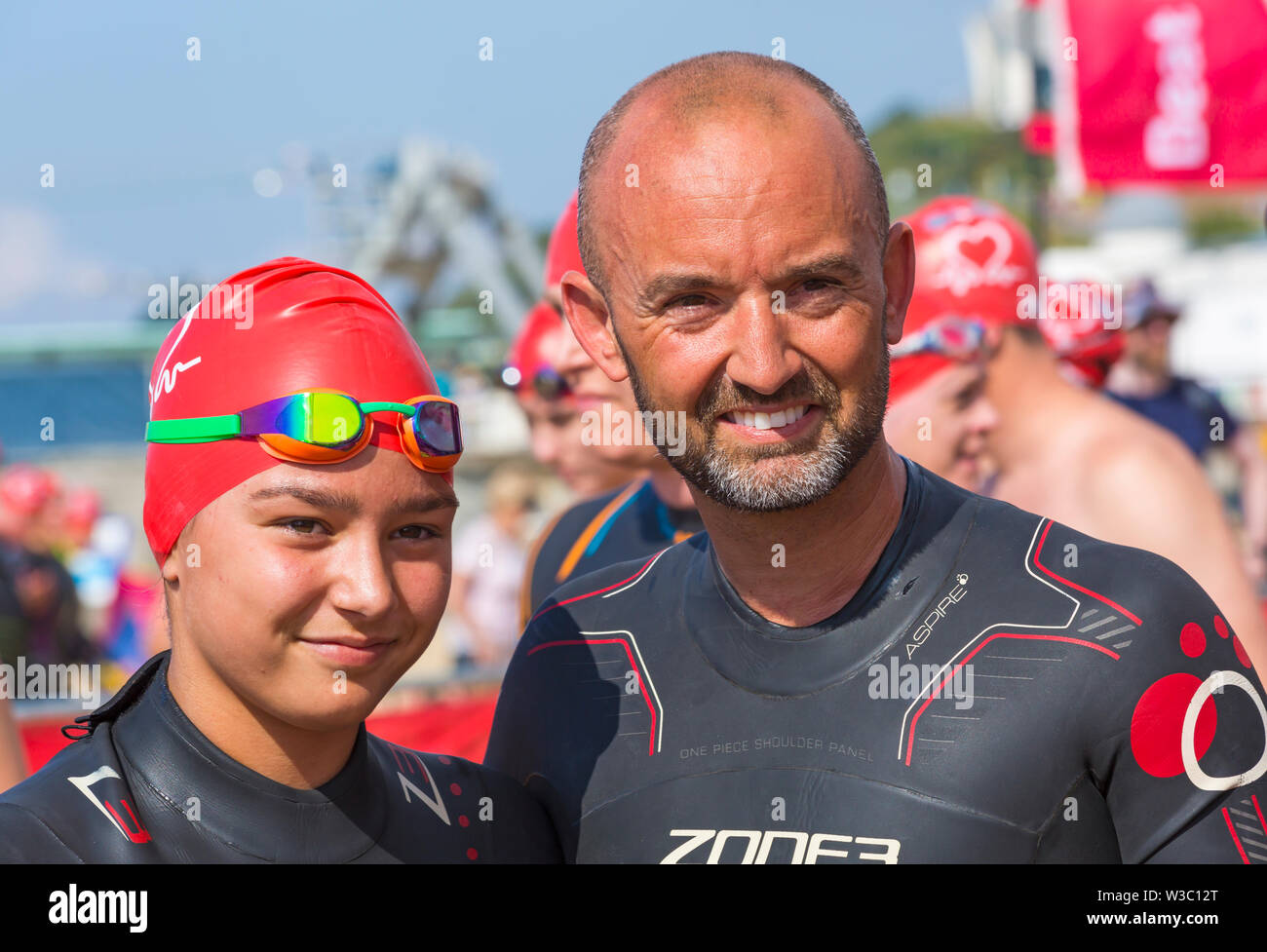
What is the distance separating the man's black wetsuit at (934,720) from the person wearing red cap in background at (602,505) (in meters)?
1.49

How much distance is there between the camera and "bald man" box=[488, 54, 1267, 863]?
2.29m

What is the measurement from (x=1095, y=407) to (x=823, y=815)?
133 inches

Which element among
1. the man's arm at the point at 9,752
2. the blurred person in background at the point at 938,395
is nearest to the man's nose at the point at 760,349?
the man's arm at the point at 9,752

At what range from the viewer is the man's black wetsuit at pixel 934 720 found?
227 centimetres

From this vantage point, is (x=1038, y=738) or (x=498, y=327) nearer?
(x=1038, y=738)

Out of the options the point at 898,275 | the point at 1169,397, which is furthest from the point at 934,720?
the point at 1169,397

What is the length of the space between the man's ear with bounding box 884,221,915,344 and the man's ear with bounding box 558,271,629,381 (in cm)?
55

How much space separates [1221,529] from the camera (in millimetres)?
4445

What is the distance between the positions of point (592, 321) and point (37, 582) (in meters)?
8.92

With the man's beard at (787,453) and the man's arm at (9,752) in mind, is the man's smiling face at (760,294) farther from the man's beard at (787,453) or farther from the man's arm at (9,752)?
the man's arm at (9,752)
